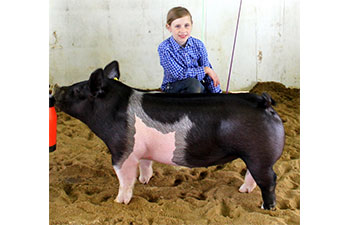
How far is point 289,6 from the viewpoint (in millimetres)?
5062

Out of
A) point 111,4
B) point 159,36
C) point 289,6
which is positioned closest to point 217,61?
point 159,36

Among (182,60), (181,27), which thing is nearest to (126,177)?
(182,60)

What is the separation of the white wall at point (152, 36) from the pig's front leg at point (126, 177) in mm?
2968

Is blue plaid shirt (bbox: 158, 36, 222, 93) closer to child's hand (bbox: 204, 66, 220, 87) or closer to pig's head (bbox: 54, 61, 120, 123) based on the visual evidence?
child's hand (bbox: 204, 66, 220, 87)

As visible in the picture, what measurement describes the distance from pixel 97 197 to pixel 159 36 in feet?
10.1

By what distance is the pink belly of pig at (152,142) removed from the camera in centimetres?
217

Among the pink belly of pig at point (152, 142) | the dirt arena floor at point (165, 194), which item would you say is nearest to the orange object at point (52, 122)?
the dirt arena floor at point (165, 194)

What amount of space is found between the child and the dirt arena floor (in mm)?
664

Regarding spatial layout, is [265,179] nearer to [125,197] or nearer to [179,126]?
[179,126]

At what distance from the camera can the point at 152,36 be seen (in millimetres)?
5004

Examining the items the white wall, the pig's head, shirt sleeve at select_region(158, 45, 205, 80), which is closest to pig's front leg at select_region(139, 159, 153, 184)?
the pig's head

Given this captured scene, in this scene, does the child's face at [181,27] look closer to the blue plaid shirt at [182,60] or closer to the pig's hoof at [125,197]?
the blue plaid shirt at [182,60]

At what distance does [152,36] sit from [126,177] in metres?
3.08

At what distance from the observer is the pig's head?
7.25 feet
